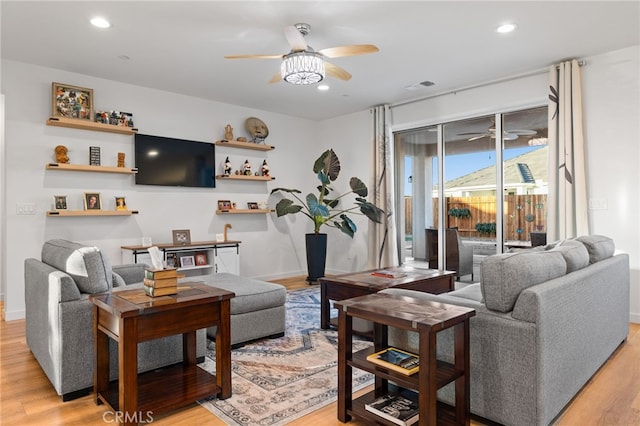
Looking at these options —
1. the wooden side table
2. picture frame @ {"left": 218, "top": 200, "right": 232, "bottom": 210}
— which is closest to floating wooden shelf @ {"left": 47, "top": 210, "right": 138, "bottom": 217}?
picture frame @ {"left": 218, "top": 200, "right": 232, "bottom": 210}

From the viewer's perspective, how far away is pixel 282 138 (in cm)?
656

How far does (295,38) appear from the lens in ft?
10.1

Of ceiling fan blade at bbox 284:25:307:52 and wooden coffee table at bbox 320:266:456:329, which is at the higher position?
ceiling fan blade at bbox 284:25:307:52

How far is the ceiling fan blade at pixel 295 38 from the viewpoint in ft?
9.97

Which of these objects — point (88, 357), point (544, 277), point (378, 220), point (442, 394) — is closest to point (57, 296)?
point (88, 357)

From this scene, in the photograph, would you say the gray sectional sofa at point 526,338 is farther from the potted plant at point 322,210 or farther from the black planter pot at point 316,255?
the black planter pot at point 316,255

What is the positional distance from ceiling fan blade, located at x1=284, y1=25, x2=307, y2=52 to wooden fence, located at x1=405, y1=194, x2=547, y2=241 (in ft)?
10.6

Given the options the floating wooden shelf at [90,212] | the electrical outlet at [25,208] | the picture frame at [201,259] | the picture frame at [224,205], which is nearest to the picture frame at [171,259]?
the picture frame at [201,259]

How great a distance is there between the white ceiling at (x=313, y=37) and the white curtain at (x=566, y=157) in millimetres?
257

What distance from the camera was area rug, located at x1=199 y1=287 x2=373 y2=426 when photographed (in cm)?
213

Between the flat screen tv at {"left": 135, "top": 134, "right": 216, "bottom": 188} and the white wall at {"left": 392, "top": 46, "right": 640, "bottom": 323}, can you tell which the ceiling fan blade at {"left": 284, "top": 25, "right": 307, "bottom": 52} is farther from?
the white wall at {"left": 392, "top": 46, "right": 640, "bottom": 323}

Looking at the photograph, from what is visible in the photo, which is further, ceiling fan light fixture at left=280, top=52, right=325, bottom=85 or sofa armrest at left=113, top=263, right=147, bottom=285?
sofa armrest at left=113, top=263, right=147, bottom=285

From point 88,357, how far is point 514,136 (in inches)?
194

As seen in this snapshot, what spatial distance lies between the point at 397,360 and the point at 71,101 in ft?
14.6
